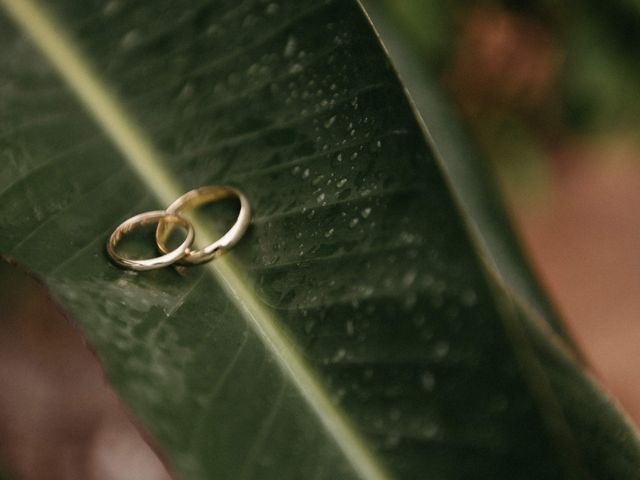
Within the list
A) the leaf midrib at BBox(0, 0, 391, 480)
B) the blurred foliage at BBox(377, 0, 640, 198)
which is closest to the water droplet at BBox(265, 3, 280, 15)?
the leaf midrib at BBox(0, 0, 391, 480)

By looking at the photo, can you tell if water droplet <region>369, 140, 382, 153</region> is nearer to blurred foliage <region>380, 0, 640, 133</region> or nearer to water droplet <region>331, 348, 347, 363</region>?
water droplet <region>331, 348, 347, 363</region>

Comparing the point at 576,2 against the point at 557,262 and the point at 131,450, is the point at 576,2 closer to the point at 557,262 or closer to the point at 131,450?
the point at 557,262

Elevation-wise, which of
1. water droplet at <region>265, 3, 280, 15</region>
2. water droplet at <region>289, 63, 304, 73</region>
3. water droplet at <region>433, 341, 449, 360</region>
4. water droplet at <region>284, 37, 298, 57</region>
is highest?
water droplet at <region>265, 3, 280, 15</region>

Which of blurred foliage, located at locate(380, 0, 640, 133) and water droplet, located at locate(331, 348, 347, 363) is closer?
water droplet, located at locate(331, 348, 347, 363)

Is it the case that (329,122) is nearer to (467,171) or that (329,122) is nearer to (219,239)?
(219,239)

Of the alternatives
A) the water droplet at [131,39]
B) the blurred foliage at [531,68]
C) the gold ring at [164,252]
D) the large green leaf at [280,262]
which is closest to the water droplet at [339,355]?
the large green leaf at [280,262]

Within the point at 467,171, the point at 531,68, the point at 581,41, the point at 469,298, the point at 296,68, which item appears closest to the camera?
the point at 469,298

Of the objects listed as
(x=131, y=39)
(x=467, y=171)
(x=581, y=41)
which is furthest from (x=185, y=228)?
(x=581, y=41)

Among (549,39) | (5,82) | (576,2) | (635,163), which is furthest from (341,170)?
(635,163)
